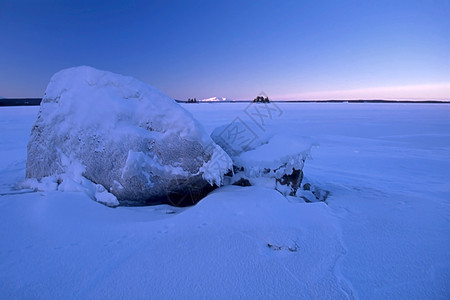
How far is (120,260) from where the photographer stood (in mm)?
1622

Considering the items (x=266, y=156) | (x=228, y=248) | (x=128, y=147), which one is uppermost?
(x=128, y=147)

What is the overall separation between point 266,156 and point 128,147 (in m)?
1.85

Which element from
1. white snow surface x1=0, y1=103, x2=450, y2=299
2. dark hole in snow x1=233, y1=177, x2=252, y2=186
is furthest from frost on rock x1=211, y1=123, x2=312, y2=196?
white snow surface x1=0, y1=103, x2=450, y2=299

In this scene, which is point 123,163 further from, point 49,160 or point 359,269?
point 359,269

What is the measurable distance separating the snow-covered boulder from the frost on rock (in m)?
0.41

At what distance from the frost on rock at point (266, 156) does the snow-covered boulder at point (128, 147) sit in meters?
0.41

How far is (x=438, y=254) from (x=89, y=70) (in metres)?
4.54

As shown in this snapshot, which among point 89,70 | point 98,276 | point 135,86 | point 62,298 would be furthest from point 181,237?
point 89,70

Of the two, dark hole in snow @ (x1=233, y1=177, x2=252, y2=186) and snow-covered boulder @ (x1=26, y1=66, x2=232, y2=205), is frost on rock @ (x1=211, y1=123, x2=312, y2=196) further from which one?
snow-covered boulder @ (x1=26, y1=66, x2=232, y2=205)

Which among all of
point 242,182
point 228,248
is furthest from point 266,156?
point 228,248

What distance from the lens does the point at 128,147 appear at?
285 cm

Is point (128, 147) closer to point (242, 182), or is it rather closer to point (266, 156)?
point (242, 182)

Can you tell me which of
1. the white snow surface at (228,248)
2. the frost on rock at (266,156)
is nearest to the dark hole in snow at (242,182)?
the frost on rock at (266,156)

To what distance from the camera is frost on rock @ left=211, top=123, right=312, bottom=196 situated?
10.6 ft
